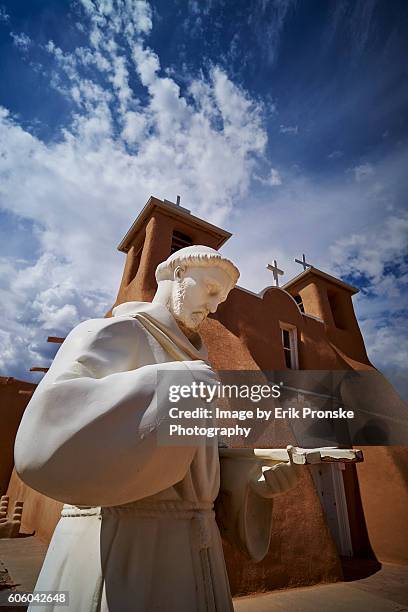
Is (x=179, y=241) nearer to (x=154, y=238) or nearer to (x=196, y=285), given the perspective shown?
(x=154, y=238)

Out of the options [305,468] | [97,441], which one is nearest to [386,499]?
[305,468]

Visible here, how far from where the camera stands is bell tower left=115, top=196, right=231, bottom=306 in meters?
7.06

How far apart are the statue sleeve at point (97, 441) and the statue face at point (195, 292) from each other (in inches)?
24.2

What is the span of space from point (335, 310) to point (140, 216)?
8.25m

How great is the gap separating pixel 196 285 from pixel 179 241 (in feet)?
22.7

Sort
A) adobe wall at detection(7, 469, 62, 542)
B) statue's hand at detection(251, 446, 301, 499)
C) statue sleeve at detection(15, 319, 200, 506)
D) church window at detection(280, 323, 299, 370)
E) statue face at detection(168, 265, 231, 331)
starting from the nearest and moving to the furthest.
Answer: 1. statue sleeve at detection(15, 319, 200, 506)
2. statue's hand at detection(251, 446, 301, 499)
3. statue face at detection(168, 265, 231, 331)
4. adobe wall at detection(7, 469, 62, 542)
5. church window at detection(280, 323, 299, 370)

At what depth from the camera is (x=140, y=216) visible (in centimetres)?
838

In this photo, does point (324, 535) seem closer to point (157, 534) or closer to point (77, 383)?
point (157, 534)

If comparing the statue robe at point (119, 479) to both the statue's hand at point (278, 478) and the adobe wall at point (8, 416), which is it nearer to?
the statue's hand at point (278, 478)

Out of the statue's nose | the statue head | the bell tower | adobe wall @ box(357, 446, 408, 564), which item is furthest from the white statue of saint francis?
adobe wall @ box(357, 446, 408, 564)

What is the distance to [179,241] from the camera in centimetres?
848

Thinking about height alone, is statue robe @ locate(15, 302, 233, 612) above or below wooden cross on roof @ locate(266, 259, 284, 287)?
below

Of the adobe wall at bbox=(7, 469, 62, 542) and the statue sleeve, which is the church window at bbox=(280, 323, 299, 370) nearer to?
the adobe wall at bbox=(7, 469, 62, 542)

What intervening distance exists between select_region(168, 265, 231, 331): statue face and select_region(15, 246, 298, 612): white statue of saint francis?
10cm
